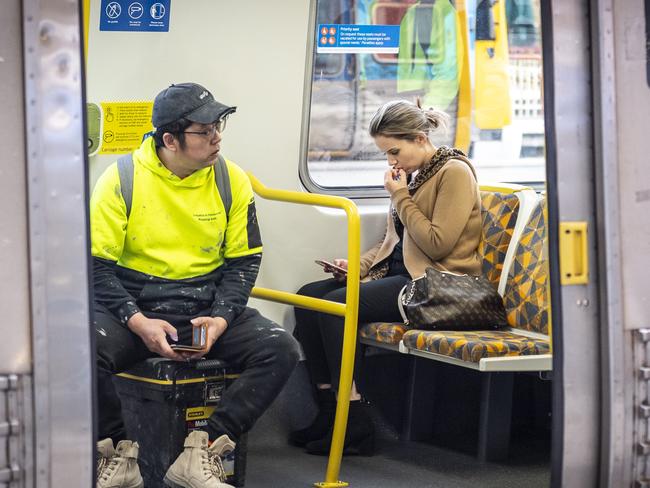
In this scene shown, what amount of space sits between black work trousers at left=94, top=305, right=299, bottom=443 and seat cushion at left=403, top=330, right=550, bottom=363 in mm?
523

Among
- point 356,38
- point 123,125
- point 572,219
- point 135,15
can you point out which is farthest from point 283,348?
point 356,38

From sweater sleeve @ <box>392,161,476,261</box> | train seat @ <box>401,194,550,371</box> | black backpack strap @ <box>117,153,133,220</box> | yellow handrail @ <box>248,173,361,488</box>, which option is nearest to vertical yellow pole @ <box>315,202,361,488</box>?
yellow handrail @ <box>248,173,361,488</box>

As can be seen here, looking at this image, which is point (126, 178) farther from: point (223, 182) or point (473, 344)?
point (473, 344)

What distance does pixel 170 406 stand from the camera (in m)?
4.38

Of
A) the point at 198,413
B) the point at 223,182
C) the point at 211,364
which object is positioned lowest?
the point at 198,413

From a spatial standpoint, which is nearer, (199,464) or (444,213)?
(199,464)

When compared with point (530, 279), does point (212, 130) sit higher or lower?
higher

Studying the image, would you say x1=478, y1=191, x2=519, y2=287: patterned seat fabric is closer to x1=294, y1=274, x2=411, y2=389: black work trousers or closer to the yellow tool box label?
x1=294, y1=274, x2=411, y2=389: black work trousers

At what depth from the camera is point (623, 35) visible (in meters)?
3.30

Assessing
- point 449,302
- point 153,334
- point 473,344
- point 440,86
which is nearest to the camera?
point 153,334

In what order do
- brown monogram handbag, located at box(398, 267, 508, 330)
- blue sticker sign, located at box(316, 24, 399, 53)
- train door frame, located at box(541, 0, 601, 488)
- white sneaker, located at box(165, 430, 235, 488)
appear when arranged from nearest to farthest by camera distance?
train door frame, located at box(541, 0, 601, 488) < white sneaker, located at box(165, 430, 235, 488) < brown monogram handbag, located at box(398, 267, 508, 330) < blue sticker sign, located at box(316, 24, 399, 53)

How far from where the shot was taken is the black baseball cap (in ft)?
14.9

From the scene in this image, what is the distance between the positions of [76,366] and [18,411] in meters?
0.18

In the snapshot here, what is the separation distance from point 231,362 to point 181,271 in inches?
15.6
